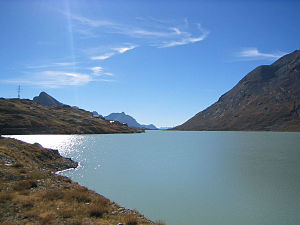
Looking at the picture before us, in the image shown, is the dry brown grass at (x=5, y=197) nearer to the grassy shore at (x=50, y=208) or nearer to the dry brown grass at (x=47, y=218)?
the grassy shore at (x=50, y=208)

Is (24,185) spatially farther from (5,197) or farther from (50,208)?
(50,208)

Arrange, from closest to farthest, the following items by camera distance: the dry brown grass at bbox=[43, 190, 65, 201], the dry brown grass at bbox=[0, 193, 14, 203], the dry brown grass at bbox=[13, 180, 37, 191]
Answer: the dry brown grass at bbox=[0, 193, 14, 203] → the dry brown grass at bbox=[43, 190, 65, 201] → the dry brown grass at bbox=[13, 180, 37, 191]

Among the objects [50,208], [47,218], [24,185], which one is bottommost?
[50,208]

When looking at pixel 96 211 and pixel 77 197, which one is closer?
pixel 96 211

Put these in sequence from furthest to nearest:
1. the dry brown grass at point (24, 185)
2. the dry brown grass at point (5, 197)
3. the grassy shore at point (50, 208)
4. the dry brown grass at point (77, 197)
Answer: the dry brown grass at point (24, 185) < the dry brown grass at point (77, 197) < the dry brown grass at point (5, 197) < the grassy shore at point (50, 208)

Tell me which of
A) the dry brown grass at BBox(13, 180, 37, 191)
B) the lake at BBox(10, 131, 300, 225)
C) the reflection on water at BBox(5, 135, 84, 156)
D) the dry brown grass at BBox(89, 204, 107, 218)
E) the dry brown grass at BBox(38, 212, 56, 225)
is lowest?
the lake at BBox(10, 131, 300, 225)

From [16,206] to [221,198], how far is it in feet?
73.8

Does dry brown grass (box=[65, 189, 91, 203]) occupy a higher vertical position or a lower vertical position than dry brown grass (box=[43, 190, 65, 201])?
lower

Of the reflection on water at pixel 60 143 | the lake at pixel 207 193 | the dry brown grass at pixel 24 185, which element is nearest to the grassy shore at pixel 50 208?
the dry brown grass at pixel 24 185

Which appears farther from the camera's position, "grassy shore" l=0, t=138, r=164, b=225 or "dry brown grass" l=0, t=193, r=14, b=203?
"dry brown grass" l=0, t=193, r=14, b=203

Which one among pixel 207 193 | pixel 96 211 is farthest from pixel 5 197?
pixel 207 193

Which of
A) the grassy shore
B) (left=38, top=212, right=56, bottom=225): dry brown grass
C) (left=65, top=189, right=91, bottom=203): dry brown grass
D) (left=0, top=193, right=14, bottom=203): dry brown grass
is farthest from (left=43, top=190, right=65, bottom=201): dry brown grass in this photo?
(left=38, top=212, right=56, bottom=225): dry brown grass

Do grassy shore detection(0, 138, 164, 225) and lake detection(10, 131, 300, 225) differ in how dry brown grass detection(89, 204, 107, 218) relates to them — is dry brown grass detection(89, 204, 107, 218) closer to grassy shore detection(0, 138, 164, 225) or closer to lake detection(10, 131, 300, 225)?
grassy shore detection(0, 138, 164, 225)

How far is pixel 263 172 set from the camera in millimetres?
44750
